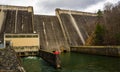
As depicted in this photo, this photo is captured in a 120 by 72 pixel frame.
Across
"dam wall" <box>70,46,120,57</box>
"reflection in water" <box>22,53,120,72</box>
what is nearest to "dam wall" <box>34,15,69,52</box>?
"dam wall" <box>70,46,120,57</box>

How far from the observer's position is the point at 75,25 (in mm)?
52250

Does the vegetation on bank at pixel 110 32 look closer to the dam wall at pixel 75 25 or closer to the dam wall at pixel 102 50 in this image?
the dam wall at pixel 102 50

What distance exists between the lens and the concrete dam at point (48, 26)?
144ft

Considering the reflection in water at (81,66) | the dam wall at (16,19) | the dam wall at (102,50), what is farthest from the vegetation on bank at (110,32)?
the dam wall at (16,19)

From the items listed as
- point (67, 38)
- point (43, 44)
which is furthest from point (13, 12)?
point (67, 38)

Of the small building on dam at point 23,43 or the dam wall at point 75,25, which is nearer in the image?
the small building on dam at point 23,43

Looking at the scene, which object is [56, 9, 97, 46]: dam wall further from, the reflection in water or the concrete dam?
the reflection in water

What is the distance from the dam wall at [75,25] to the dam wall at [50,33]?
1607 mm

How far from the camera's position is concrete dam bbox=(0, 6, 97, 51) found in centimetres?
4381

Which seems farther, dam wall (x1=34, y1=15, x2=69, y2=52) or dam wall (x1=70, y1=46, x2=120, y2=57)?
dam wall (x1=34, y1=15, x2=69, y2=52)

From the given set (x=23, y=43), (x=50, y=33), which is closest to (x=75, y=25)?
(x=50, y=33)

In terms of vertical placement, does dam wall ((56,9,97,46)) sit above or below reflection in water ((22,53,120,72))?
above

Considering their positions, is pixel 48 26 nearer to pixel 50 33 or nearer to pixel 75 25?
pixel 50 33

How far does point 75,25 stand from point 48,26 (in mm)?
9274
